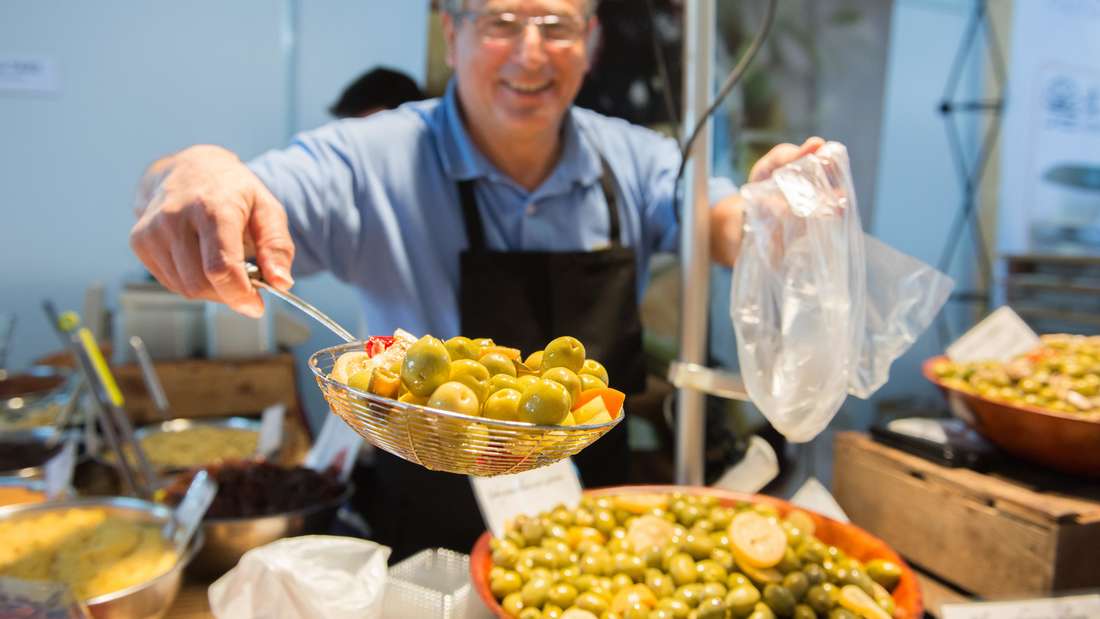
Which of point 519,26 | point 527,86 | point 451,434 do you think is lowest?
point 451,434

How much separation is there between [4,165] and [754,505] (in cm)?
306

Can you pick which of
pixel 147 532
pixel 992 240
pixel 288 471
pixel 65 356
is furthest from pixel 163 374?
pixel 992 240

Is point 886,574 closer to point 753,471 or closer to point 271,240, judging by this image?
point 753,471

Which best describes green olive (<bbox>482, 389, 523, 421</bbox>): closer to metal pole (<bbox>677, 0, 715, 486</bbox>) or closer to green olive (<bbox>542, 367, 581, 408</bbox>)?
green olive (<bbox>542, 367, 581, 408</bbox>)

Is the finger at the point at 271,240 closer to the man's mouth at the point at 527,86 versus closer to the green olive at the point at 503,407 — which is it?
the green olive at the point at 503,407

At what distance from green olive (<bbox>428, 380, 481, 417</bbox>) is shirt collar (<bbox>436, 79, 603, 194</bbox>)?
970mm

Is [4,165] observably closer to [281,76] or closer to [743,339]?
[281,76]

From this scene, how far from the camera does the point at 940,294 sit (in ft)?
3.16

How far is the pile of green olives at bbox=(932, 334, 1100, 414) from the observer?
1.28 meters

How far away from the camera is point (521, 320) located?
5.23 ft

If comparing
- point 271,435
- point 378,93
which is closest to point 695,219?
point 271,435

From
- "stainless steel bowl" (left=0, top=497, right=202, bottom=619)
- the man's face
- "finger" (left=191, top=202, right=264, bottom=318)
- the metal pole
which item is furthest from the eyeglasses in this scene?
"stainless steel bowl" (left=0, top=497, right=202, bottom=619)

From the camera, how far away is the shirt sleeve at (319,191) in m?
1.38

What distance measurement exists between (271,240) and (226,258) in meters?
0.09
